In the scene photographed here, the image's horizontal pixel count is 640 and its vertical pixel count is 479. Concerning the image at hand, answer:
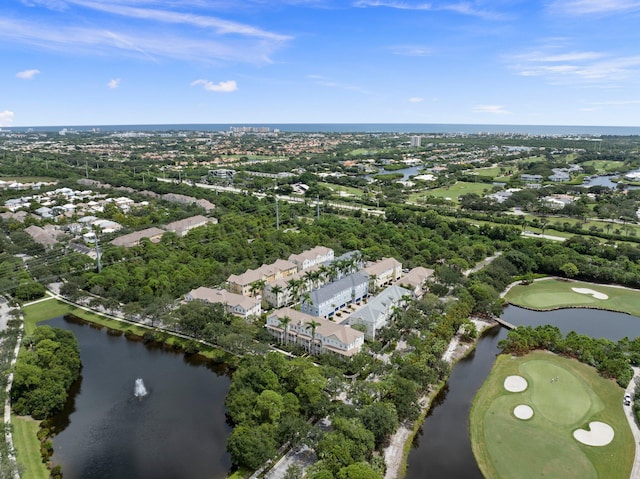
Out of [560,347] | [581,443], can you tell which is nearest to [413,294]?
[560,347]

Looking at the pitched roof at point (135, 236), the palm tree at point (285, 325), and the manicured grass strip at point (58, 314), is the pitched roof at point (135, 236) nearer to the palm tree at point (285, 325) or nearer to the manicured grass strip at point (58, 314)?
the manicured grass strip at point (58, 314)

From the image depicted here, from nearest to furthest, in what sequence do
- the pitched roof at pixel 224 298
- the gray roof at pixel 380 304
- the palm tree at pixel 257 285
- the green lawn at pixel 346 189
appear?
1. the gray roof at pixel 380 304
2. the pitched roof at pixel 224 298
3. the palm tree at pixel 257 285
4. the green lawn at pixel 346 189

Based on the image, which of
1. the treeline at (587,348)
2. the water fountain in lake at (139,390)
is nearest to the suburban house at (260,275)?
the water fountain in lake at (139,390)

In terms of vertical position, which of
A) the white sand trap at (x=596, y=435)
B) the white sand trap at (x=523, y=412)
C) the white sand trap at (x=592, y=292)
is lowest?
the white sand trap at (x=523, y=412)

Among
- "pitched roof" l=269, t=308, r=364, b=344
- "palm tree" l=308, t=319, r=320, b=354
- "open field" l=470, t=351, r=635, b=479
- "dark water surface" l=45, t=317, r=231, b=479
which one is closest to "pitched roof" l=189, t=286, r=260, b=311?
"pitched roof" l=269, t=308, r=364, b=344

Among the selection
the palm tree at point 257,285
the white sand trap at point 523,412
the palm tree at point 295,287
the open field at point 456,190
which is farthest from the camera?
the open field at point 456,190

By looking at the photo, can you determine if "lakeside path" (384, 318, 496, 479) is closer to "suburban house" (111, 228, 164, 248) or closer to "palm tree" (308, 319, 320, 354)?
"palm tree" (308, 319, 320, 354)
